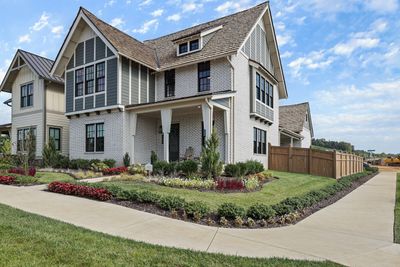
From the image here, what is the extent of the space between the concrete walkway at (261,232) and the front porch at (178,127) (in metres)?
7.31

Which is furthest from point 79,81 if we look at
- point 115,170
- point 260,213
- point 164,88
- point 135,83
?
point 260,213

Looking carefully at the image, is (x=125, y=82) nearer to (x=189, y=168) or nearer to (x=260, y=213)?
(x=189, y=168)

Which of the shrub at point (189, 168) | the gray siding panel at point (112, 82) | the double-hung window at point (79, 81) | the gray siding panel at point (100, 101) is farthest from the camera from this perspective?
the double-hung window at point (79, 81)

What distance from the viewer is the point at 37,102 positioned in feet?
76.9

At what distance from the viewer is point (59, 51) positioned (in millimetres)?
20750

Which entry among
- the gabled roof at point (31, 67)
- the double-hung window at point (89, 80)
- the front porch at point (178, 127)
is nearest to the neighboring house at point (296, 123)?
the front porch at point (178, 127)

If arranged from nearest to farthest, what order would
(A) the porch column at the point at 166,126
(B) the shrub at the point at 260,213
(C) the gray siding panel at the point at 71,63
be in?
(B) the shrub at the point at 260,213
(A) the porch column at the point at 166,126
(C) the gray siding panel at the point at 71,63

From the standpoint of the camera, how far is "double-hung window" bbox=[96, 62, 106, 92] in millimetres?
18812

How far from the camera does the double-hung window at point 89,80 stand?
773 inches

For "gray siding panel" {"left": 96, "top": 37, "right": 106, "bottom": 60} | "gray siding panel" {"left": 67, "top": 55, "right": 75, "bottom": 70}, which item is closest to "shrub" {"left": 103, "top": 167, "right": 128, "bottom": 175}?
"gray siding panel" {"left": 96, "top": 37, "right": 106, "bottom": 60}

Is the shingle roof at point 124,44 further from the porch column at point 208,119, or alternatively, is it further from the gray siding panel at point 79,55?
the porch column at point 208,119

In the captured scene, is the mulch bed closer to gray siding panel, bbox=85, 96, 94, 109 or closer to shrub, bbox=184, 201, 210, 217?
shrub, bbox=184, 201, 210, 217

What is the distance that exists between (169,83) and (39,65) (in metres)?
11.6

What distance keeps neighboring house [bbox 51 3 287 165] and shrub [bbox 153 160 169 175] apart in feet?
Answer: 2.55
